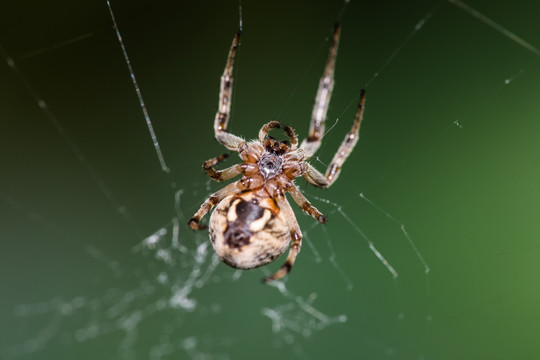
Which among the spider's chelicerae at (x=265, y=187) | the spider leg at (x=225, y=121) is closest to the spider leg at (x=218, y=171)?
the spider's chelicerae at (x=265, y=187)

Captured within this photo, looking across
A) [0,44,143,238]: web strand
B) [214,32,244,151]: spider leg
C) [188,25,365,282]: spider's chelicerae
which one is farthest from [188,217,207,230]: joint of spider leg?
[0,44,143,238]: web strand

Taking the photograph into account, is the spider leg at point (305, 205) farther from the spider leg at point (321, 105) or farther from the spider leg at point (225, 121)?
the spider leg at point (225, 121)

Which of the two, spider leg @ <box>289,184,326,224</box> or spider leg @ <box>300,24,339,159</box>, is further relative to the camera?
spider leg @ <box>289,184,326,224</box>

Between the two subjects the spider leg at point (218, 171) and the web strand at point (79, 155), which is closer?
the spider leg at point (218, 171)

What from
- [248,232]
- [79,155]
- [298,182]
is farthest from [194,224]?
[79,155]

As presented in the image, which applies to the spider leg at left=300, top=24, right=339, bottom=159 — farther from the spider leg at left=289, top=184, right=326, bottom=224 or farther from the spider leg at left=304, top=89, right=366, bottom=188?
the spider leg at left=289, top=184, right=326, bottom=224

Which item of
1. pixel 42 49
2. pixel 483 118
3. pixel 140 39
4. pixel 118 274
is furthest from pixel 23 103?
pixel 483 118

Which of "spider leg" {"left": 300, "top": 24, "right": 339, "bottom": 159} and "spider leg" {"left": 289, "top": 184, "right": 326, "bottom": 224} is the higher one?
"spider leg" {"left": 300, "top": 24, "right": 339, "bottom": 159}

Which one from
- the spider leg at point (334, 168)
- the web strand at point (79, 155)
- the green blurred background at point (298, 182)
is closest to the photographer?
the spider leg at point (334, 168)
